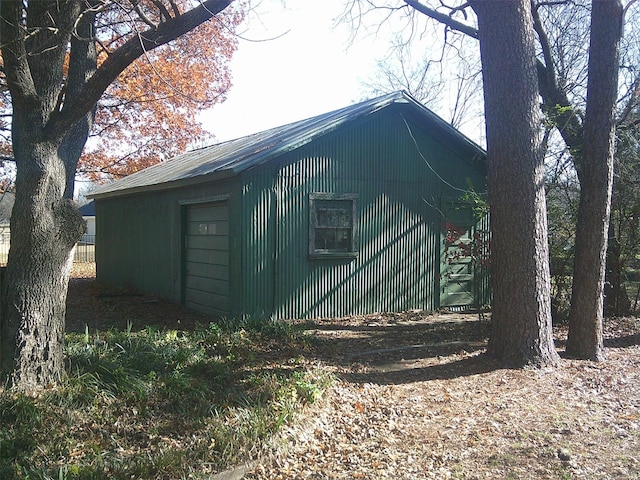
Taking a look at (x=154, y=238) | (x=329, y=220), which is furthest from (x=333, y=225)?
(x=154, y=238)

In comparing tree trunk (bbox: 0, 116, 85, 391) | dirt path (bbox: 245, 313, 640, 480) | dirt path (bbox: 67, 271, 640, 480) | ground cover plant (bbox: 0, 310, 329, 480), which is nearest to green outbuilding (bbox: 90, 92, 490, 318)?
dirt path (bbox: 67, 271, 640, 480)

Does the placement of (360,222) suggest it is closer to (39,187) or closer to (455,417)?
(455,417)

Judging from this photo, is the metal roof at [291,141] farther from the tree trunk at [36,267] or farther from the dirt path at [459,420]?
the tree trunk at [36,267]

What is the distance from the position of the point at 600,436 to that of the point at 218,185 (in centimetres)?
777

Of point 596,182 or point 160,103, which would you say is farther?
point 160,103

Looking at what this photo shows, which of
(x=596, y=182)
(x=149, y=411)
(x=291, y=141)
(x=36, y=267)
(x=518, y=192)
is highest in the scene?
(x=291, y=141)

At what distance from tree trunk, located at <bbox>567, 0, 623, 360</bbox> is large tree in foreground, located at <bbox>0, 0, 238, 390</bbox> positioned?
226 inches

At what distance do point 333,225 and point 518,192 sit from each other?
4.45 meters

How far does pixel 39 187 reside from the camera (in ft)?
19.0

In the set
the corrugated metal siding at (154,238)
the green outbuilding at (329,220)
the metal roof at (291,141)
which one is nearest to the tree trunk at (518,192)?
the green outbuilding at (329,220)

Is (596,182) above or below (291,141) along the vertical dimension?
below

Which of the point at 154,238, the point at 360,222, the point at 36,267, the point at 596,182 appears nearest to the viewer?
the point at 36,267

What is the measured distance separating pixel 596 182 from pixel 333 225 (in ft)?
16.3

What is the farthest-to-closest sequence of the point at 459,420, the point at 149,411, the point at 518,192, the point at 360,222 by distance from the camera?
the point at 360,222 < the point at 518,192 < the point at 459,420 < the point at 149,411
